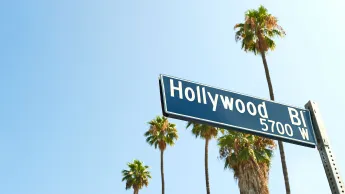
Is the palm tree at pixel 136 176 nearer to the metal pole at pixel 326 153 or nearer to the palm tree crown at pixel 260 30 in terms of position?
the palm tree crown at pixel 260 30

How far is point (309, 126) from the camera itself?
191 inches

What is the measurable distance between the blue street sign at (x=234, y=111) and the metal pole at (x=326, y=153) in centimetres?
8

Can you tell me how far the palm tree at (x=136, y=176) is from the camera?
45844mm

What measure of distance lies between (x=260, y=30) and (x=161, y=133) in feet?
60.4

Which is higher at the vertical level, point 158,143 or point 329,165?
point 158,143

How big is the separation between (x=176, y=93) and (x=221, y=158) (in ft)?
80.3

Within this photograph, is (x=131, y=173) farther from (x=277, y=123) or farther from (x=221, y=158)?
(x=277, y=123)

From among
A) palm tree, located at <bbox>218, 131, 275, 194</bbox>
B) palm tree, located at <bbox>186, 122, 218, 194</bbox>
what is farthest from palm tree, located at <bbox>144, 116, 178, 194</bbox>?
palm tree, located at <bbox>218, 131, 275, 194</bbox>

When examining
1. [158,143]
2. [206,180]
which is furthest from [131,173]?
[206,180]

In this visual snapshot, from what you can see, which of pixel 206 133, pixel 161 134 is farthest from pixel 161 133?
pixel 206 133

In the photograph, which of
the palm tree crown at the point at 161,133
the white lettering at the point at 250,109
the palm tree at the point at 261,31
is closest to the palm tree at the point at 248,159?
the palm tree at the point at 261,31

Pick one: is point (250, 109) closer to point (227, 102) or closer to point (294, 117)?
point (227, 102)

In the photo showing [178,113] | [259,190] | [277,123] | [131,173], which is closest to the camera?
[178,113]

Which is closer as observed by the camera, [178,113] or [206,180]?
[178,113]
